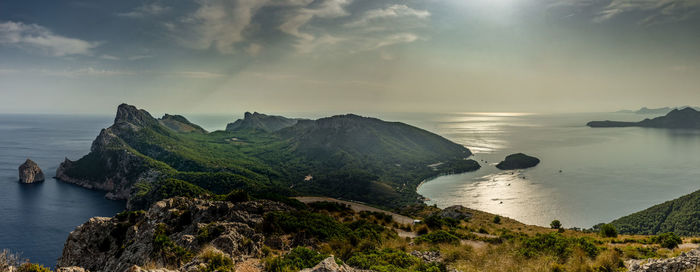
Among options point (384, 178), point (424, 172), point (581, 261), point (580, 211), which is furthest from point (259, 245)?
point (424, 172)

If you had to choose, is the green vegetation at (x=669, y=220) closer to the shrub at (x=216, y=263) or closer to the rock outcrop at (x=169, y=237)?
the rock outcrop at (x=169, y=237)

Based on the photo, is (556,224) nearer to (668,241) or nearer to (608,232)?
(608,232)

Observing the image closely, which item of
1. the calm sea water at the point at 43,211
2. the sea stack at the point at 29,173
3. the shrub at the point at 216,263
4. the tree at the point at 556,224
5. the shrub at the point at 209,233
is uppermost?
the shrub at the point at 216,263

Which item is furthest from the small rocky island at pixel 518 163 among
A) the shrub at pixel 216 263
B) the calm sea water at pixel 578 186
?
the shrub at pixel 216 263

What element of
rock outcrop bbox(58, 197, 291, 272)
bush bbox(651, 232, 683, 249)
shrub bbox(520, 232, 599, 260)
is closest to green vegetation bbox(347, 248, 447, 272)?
rock outcrop bbox(58, 197, 291, 272)

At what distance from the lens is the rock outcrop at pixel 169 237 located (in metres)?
16.0

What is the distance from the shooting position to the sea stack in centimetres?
13925

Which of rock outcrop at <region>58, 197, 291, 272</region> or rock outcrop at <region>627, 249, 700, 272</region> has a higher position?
rock outcrop at <region>627, 249, 700, 272</region>

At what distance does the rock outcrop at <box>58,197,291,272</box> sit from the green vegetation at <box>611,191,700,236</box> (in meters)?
93.1

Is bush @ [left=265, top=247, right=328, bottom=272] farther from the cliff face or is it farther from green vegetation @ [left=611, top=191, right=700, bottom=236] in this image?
the cliff face

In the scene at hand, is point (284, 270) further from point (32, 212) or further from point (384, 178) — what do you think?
point (384, 178)

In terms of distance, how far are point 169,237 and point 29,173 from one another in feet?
631

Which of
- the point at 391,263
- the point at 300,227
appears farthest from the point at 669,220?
the point at 300,227

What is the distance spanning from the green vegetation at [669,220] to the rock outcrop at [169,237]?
93.1 meters
